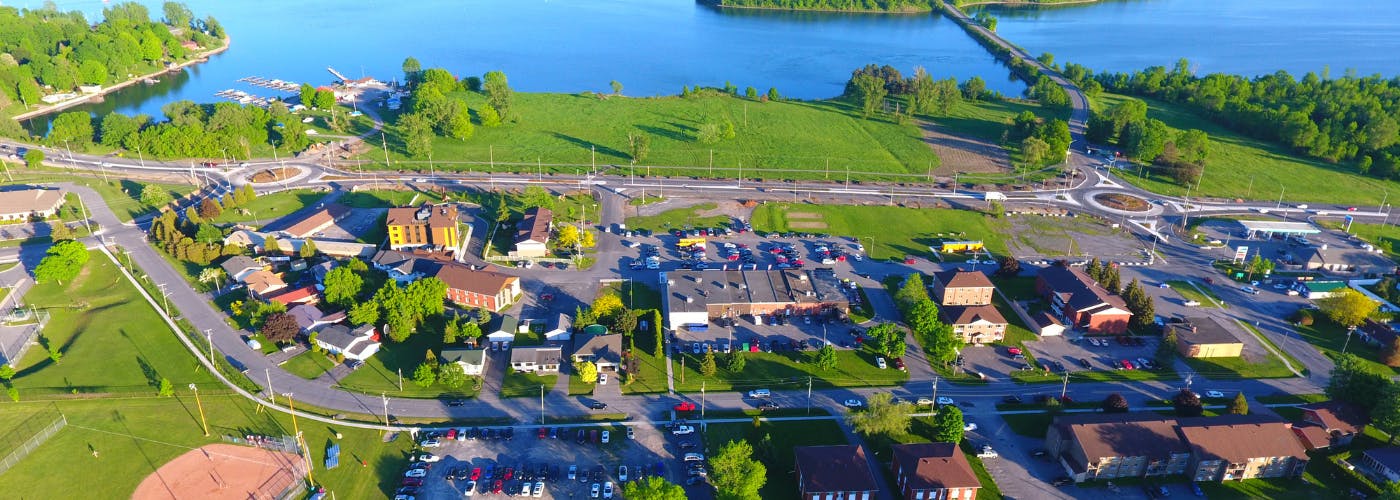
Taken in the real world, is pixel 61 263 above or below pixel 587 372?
above

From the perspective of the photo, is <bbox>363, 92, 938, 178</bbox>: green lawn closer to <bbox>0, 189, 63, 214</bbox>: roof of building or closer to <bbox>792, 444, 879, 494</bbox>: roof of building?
<bbox>0, 189, 63, 214</bbox>: roof of building

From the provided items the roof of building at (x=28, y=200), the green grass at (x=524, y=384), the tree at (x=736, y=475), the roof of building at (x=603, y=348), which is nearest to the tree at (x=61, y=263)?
the roof of building at (x=28, y=200)

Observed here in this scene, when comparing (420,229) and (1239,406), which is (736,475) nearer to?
(1239,406)

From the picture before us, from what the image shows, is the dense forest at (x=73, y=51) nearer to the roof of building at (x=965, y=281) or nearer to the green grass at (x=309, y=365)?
the green grass at (x=309, y=365)

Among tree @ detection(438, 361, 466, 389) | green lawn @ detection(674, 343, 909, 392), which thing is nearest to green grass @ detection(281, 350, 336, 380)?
tree @ detection(438, 361, 466, 389)

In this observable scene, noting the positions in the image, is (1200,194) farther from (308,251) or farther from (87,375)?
(87,375)

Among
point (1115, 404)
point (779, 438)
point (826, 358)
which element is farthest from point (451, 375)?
point (1115, 404)

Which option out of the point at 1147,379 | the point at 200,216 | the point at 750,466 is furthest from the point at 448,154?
the point at 1147,379

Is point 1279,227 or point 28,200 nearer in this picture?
point 28,200
